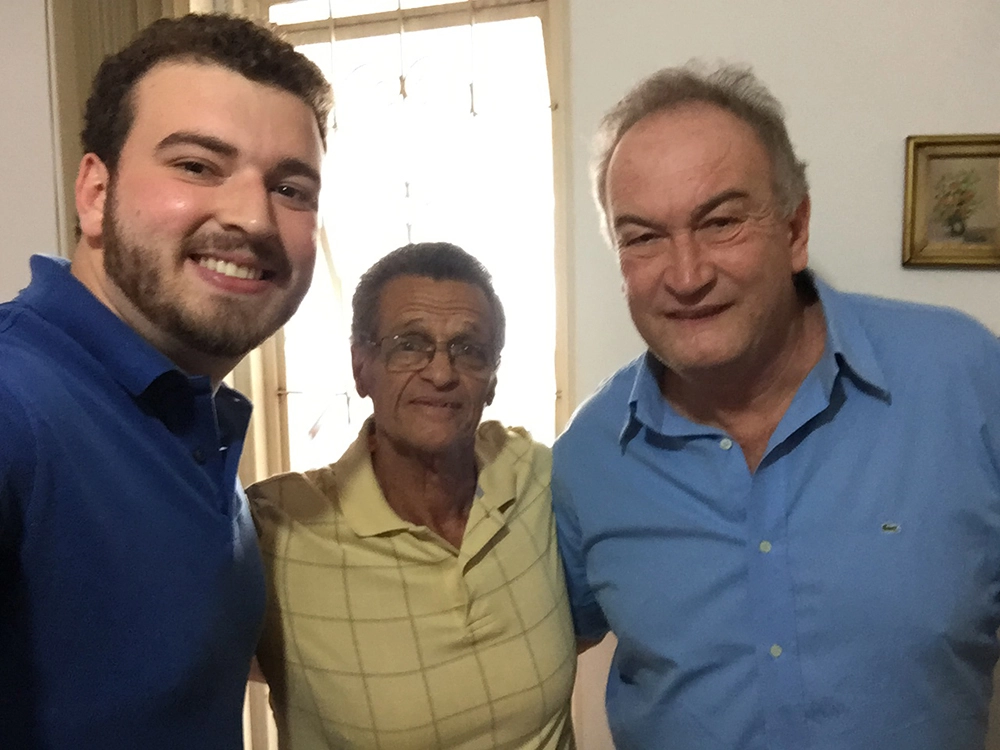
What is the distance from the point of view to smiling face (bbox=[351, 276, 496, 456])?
1312 mm

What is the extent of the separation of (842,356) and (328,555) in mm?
939

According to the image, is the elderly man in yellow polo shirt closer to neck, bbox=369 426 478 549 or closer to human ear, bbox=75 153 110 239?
neck, bbox=369 426 478 549

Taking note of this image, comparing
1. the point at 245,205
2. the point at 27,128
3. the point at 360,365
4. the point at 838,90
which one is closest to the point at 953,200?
the point at 838,90

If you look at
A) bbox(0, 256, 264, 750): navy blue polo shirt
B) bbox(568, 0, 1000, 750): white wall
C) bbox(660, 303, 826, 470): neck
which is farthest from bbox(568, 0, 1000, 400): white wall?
bbox(0, 256, 264, 750): navy blue polo shirt

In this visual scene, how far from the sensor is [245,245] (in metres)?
0.91

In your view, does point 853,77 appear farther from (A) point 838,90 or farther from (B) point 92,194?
(B) point 92,194

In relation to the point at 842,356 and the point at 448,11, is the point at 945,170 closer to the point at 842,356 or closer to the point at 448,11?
the point at 842,356

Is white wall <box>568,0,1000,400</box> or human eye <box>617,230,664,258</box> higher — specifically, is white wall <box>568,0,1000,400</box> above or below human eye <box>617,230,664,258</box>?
above

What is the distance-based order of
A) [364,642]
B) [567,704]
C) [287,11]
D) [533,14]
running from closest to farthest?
[364,642], [567,704], [533,14], [287,11]

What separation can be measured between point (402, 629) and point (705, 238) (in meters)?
0.83

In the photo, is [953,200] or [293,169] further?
[953,200]

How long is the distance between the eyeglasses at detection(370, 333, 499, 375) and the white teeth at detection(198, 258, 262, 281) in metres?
0.43

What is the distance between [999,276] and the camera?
143 cm

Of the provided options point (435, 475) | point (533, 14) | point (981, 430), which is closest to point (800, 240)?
point (981, 430)
